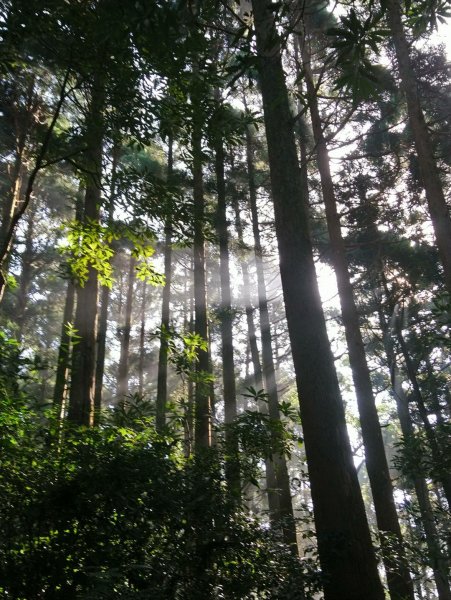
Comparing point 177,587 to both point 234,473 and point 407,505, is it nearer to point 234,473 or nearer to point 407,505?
point 234,473

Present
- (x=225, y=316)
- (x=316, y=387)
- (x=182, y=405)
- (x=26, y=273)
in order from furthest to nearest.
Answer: (x=26, y=273) < (x=225, y=316) < (x=182, y=405) < (x=316, y=387)

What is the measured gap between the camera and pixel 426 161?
803 cm

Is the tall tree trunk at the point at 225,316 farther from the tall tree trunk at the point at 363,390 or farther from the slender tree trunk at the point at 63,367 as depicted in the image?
the slender tree trunk at the point at 63,367

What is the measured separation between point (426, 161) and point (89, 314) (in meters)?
6.57

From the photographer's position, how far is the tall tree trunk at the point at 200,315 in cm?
596

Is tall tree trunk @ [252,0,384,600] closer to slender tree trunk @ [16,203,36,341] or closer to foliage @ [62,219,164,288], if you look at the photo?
foliage @ [62,219,164,288]

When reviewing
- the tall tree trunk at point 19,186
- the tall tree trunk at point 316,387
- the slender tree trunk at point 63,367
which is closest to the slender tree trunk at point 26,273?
the slender tree trunk at point 63,367

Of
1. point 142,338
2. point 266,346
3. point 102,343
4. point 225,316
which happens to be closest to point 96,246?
point 225,316

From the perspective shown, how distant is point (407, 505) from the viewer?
26.5 feet

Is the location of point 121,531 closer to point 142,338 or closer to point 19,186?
point 19,186

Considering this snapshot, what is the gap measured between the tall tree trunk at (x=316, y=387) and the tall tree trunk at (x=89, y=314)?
2.05 m

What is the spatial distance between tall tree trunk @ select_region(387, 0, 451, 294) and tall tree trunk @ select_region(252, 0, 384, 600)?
4117 mm

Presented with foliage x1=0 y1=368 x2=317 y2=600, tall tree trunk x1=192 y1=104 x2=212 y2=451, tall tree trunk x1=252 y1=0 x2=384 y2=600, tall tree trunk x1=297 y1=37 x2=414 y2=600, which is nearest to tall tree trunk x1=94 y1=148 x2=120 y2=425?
tall tree trunk x1=192 y1=104 x2=212 y2=451

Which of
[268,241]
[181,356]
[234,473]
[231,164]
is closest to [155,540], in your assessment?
[234,473]
